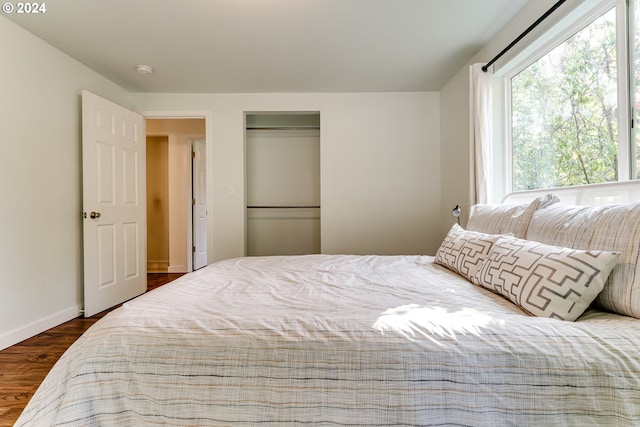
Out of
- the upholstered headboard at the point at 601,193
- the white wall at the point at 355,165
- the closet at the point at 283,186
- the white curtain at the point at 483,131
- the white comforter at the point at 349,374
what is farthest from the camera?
the closet at the point at 283,186

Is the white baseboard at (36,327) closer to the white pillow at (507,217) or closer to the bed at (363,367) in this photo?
the bed at (363,367)

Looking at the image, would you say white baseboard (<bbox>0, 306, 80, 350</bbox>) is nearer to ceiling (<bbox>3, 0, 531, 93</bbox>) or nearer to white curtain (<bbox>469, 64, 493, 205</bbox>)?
ceiling (<bbox>3, 0, 531, 93</bbox>)

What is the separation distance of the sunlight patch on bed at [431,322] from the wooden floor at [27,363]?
176cm

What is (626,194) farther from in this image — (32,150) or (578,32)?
(32,150)

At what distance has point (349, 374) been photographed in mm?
763

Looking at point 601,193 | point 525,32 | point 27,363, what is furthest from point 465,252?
point 27,363

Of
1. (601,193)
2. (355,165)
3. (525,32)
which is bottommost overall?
(601,193)

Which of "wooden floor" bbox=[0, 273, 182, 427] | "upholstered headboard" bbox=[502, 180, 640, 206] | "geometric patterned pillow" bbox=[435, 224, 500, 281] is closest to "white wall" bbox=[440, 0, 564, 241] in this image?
"upholstered headboard" bbox=[502, 180, 640, 206]

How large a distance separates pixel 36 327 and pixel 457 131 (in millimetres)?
4012

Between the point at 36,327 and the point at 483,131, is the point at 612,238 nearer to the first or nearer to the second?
the point at 483,131

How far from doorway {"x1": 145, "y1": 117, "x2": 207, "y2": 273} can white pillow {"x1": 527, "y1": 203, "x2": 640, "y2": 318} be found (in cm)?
437

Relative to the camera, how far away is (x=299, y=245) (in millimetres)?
4043

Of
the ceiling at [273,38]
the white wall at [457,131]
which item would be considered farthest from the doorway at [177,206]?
the white wall at [457,131]

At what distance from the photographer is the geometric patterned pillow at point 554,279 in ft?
3.02
